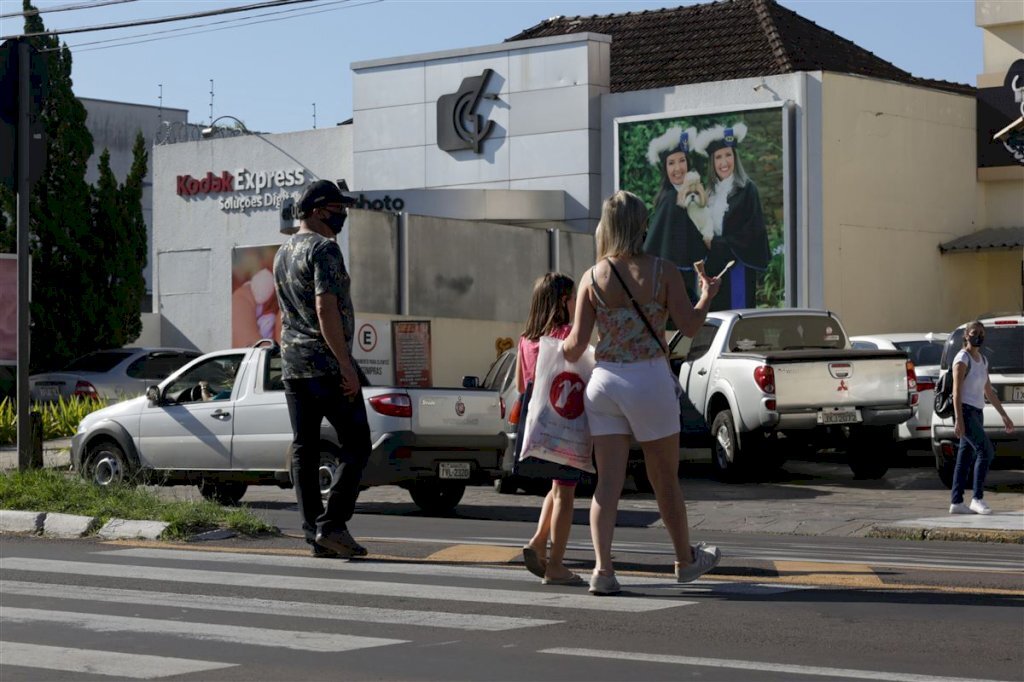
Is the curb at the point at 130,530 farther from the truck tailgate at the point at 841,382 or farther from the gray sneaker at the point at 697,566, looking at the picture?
the truck tailgate at the point at 841,382

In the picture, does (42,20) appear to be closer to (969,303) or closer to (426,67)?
(426,67)

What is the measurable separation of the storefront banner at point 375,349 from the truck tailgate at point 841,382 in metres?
7.80

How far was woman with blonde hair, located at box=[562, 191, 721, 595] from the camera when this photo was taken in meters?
8.30

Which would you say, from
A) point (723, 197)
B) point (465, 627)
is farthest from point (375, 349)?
Answer: point (465, 627)

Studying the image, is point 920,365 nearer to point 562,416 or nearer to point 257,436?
point 257,436

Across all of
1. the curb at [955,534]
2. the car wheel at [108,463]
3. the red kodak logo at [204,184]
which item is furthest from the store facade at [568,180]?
the curb at [955,534]

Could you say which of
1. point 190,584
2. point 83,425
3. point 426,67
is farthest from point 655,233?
point 190,584

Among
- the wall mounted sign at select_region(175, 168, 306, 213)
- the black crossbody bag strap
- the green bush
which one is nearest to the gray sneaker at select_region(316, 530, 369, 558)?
the black crossbody bag strap

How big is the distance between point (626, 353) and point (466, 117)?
2591 centimetres

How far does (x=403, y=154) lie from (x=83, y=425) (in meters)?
18.4

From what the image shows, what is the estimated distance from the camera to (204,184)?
3788 cm

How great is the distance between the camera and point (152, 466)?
54.3ft

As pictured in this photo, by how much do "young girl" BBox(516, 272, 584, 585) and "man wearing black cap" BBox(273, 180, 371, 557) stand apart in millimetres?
986

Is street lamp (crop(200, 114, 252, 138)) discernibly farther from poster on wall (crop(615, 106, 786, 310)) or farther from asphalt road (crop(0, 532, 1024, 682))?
asphalt road (crop(0, 532, 1024, 682))
